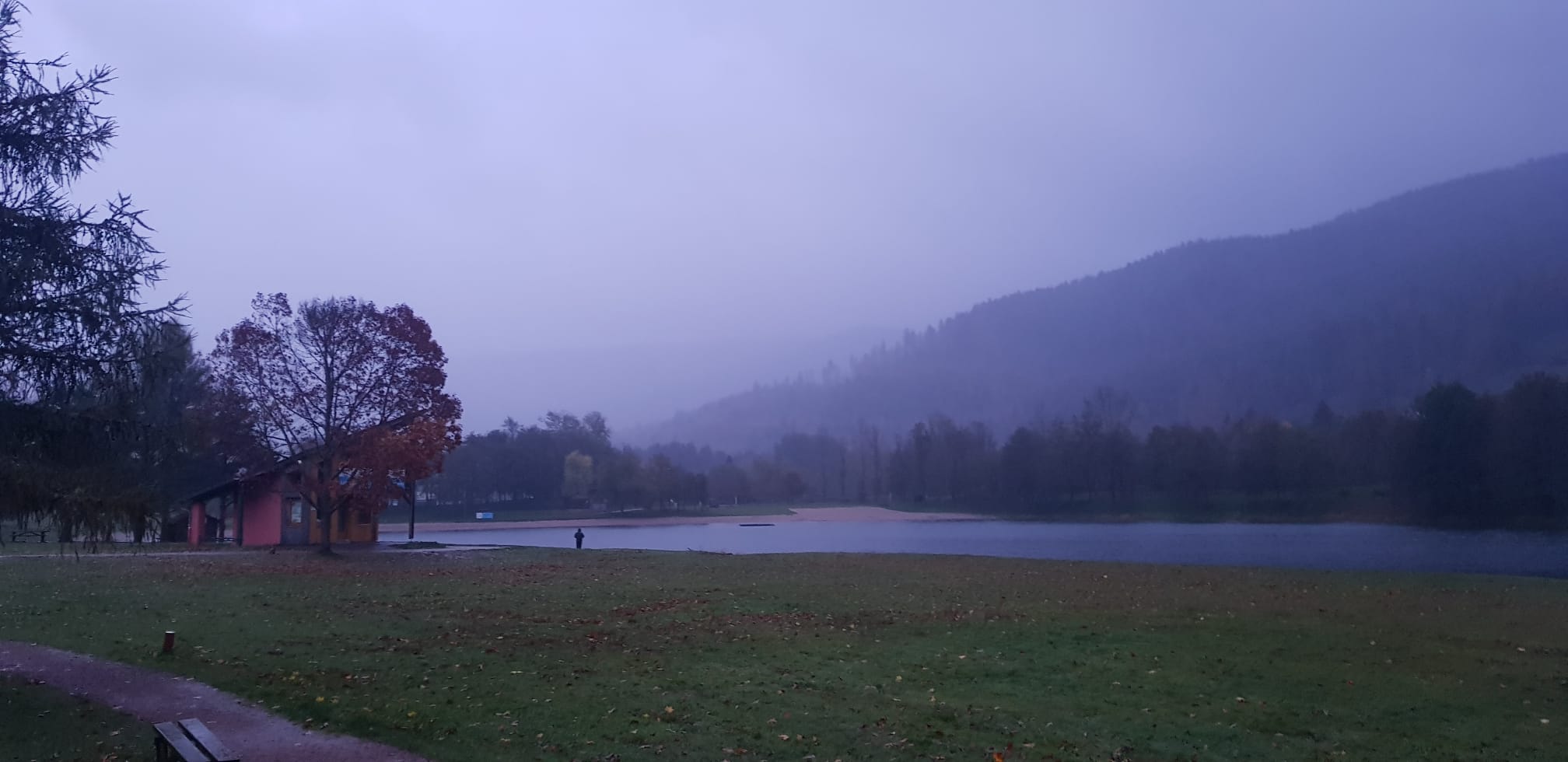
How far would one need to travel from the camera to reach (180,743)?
8.02 metres

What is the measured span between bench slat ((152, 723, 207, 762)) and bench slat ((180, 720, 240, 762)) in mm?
46

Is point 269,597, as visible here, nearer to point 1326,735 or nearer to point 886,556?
point 1326,735

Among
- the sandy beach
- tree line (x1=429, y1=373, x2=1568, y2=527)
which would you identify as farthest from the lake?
tree line (x1=429, y1=373, x2=1568, y2=527)

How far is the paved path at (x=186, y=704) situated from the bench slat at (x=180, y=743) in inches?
24.7

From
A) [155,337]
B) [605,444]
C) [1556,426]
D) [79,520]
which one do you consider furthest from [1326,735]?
[605,444]

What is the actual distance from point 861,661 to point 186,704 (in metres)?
7.89

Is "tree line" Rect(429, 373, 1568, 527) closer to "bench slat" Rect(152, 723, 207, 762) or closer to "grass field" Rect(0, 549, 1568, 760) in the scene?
"grass field" Rect(0, 549, 1568, 760)

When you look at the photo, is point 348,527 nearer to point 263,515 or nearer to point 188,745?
point 263,515

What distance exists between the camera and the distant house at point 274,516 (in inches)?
1693

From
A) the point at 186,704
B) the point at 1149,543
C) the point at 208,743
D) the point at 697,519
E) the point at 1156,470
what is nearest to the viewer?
the point at 208,743

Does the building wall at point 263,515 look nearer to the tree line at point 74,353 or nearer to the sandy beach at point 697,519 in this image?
the tree line at point 74,353

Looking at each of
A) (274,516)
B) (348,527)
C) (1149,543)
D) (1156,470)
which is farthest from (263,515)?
(1156,470)

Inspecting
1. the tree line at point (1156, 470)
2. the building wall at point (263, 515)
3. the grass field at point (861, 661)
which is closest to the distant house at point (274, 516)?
the building wall at point (263, 515)

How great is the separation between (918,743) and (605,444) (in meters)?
128
